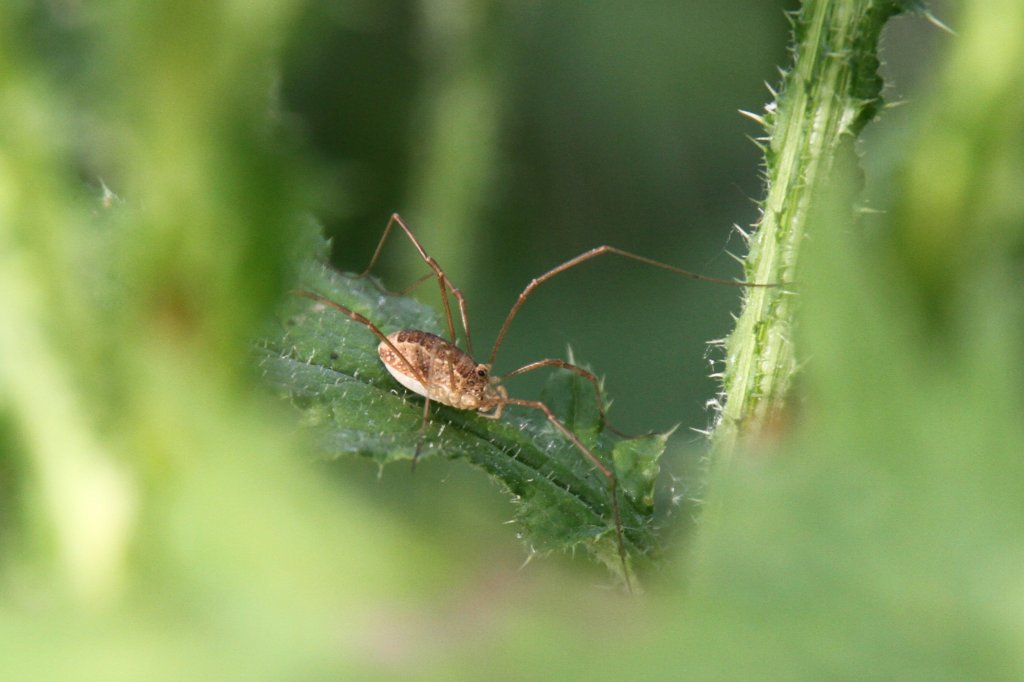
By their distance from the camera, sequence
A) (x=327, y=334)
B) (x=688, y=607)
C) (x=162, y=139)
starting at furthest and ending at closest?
(x=327, y=334) < (x=162, y=139) < (x=688, y=607)

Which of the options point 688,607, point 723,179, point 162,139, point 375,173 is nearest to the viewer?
point 688,607

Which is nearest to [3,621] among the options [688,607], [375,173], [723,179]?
[688,607]

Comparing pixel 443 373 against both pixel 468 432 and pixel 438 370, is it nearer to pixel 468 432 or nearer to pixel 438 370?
pixel 438 370

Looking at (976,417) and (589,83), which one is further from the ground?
(589,83)

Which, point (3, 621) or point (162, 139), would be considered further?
point (162, 139)

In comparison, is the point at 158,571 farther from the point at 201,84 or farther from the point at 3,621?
the point at 201,84

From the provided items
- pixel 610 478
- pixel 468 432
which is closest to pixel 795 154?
pixel 610 478
